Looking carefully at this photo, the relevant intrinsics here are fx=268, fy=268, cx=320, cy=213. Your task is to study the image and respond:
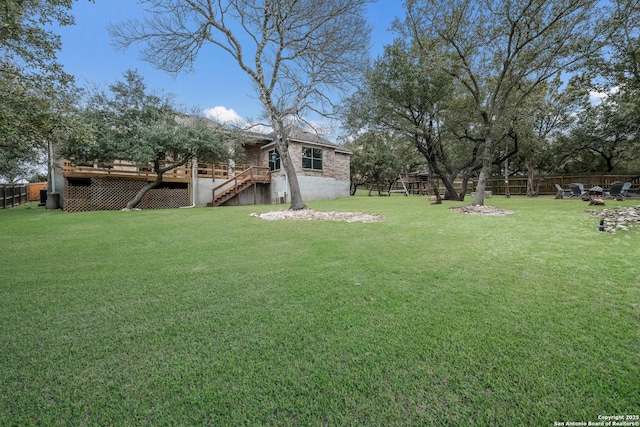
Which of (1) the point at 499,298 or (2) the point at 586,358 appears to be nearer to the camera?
(2) the point at 586,358

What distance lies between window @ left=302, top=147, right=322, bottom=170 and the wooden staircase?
2.67 metres

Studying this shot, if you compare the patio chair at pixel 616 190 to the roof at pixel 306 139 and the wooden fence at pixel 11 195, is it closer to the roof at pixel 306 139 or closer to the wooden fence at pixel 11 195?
the roof at pixel 306 139

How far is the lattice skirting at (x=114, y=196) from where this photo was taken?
11.4 meters

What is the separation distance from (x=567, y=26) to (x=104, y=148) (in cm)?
1700

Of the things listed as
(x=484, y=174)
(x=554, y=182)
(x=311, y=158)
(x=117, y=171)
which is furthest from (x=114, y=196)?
(x=554, y=182)

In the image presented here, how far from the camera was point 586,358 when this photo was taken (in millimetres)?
1568

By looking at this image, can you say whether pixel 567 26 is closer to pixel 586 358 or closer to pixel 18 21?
pixel 586 358

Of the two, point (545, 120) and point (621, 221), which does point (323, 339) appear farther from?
point (545, 120)

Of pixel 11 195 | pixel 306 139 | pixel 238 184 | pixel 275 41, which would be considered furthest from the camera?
pixel 306 139

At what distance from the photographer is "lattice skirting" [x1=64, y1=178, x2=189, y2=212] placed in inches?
449

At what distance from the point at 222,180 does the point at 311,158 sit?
5.71m

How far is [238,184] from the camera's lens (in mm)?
14570

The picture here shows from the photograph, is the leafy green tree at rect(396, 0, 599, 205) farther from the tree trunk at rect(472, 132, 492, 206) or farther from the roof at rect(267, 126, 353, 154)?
the roof at rect(267, 126, 353, 154)

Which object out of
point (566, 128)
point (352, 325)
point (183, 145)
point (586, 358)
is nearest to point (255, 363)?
point (352, 325)
